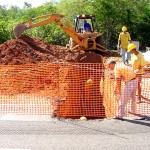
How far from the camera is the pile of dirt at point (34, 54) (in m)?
17.3

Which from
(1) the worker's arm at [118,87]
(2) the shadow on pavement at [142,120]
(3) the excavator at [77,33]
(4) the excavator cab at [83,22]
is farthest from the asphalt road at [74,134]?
(4) the excavator cab at [83,22]

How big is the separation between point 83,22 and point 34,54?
5401mm

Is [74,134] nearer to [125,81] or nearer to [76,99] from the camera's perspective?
[76,99]

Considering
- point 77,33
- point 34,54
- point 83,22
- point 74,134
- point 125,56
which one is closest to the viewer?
point 74,134

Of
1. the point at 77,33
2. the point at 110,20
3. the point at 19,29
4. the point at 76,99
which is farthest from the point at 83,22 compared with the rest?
the point at 76,99

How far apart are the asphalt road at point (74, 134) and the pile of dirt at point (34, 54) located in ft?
23.4

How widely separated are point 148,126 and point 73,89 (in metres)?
2.02

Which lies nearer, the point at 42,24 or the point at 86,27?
the point at 42,24

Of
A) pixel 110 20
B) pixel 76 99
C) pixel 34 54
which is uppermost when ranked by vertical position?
pixel 110 20

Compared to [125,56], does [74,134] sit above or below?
below

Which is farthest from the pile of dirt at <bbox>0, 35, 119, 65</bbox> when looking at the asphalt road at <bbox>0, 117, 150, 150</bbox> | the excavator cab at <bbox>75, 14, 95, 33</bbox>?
the asphalt road at <bbox>0, 117, 150, 150</bbox>

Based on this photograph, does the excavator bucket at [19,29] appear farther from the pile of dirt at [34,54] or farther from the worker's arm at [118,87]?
the worker's arm at [118,87]

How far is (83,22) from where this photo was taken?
75.7 ft

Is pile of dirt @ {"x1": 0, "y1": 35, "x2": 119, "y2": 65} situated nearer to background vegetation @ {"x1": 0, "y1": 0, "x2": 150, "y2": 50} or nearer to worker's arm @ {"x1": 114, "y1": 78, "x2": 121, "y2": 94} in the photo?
worker's arm @ {"x1": 114, "y1": 78, "x2": 121, "y2": 94}
